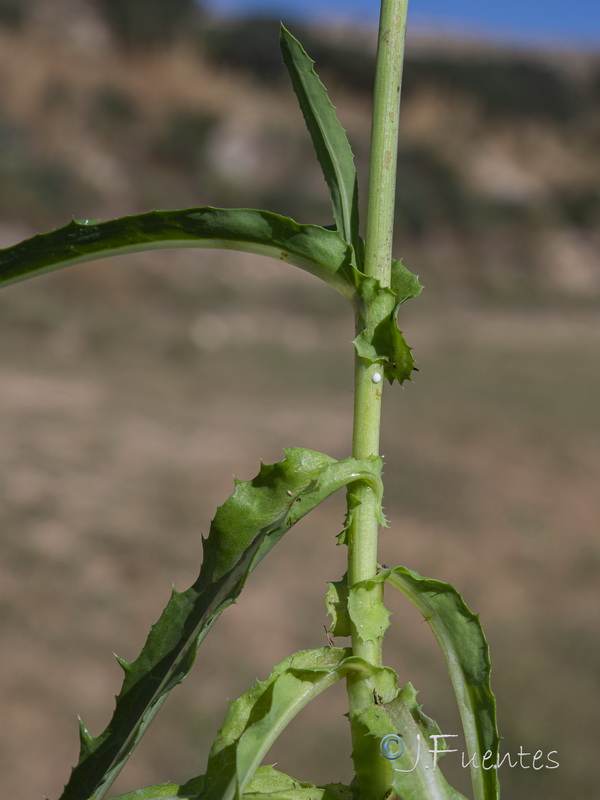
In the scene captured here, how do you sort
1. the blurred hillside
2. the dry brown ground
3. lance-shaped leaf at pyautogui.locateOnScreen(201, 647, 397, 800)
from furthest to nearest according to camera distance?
1. the blurred hillside
2. the dry brown ground
3. lance-shaped leaf at pyautogui.locateOnScreen(201, 647, 397, 800)

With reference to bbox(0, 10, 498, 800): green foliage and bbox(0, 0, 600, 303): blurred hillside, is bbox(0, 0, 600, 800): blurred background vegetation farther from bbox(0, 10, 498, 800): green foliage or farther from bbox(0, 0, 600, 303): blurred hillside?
bbox(0, 10, 498, 800): green foliage

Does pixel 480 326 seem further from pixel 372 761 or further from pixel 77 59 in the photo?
Answer: pixel 372 761

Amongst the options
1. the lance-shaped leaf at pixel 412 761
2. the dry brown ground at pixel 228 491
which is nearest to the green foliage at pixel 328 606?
the lance-shaped leaf at pixel 412 761

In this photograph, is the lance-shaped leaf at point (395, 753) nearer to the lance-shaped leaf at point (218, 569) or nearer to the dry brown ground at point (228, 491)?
the lance-shaped leaf at point (218, 569)

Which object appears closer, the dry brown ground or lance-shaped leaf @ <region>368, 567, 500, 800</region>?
lance-shaped leaf @ <region>368, 567, 500, 800</region>

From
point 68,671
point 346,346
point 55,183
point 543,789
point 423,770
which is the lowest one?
point 423,770

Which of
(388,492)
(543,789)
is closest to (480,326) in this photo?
(388,492)

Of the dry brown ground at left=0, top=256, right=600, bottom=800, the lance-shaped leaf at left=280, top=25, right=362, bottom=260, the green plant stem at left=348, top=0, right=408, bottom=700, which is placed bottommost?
the green plant stem at left=348, top=0, right=408, bottom=700

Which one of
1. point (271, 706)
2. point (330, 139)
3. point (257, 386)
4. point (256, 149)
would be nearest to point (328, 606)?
point (271, 706)

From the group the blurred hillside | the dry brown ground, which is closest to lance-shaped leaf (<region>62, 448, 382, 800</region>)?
the dry brown ground

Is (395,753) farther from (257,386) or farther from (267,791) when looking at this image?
(257,386)
